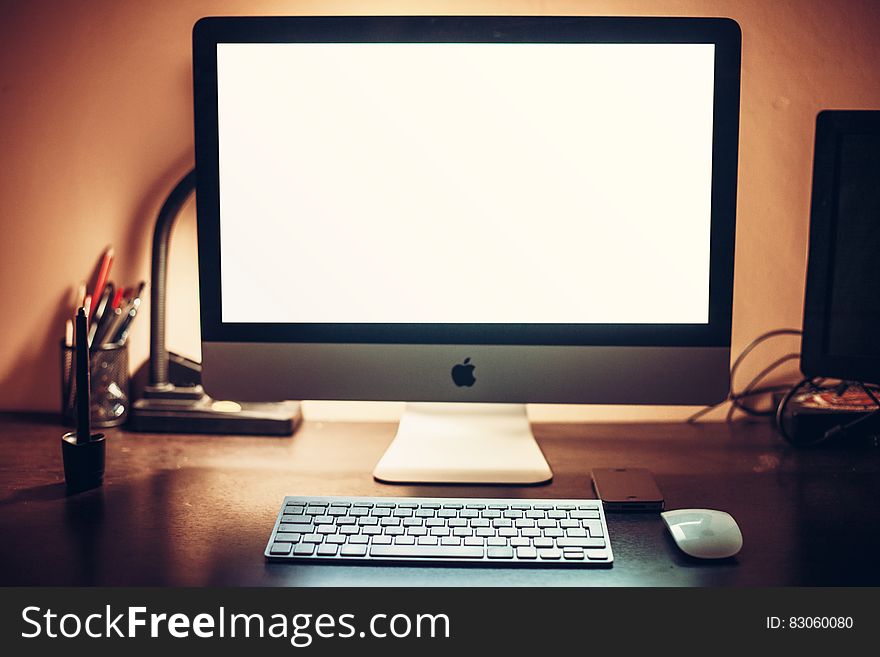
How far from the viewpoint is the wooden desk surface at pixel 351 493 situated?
0.71 meters

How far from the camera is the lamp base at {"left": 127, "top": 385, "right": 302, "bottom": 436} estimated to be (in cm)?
113

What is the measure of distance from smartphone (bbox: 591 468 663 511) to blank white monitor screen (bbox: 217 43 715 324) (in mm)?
178

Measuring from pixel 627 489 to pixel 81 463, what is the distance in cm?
61

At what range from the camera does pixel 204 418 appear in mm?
1135

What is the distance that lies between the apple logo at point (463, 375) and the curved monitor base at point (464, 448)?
0.09m

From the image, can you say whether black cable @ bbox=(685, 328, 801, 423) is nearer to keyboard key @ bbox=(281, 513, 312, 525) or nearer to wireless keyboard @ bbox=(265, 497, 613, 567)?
wireless keyboard @ bbox=(265, 497, 613, 567)

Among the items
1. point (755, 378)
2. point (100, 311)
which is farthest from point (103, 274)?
point (755, 378)

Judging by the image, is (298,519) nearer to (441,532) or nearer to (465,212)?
(441,532)

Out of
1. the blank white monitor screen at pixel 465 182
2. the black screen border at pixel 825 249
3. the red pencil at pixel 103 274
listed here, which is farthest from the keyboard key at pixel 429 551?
the red pencil at pixel 103 274

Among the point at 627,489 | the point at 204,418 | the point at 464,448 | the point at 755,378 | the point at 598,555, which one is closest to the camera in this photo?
the point at 598,555

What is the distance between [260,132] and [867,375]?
0.79 metres

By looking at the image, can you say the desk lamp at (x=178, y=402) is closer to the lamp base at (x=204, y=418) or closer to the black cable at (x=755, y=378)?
the lamp base at (x=204, y=418)

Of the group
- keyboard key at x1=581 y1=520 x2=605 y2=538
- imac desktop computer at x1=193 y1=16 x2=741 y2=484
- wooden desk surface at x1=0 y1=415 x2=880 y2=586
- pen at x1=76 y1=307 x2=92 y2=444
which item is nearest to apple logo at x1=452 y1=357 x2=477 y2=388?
imac desktop computer at x1=193 y1=16 x2=741 y2=484

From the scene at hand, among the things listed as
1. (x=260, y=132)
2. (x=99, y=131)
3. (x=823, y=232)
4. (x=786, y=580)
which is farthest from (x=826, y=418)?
(x=99, y=131)
